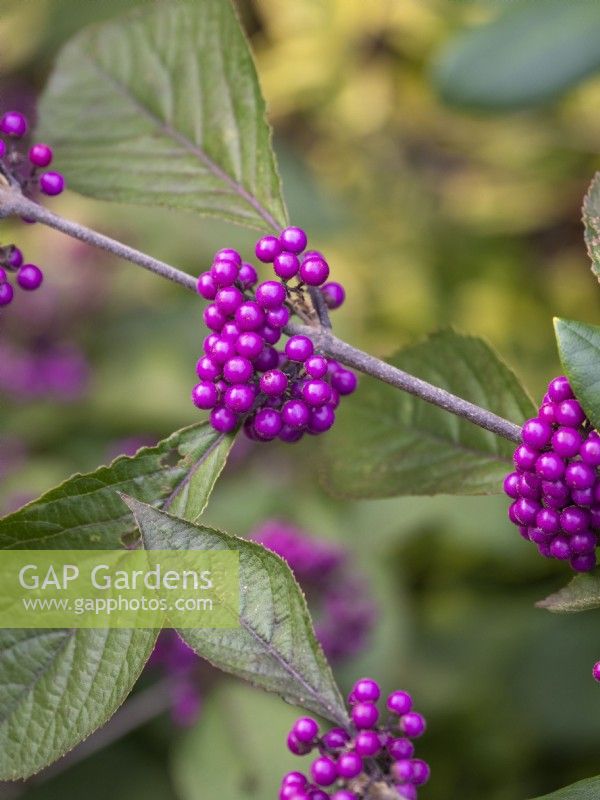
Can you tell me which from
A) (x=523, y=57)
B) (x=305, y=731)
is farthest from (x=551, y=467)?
(x=523, y=57)

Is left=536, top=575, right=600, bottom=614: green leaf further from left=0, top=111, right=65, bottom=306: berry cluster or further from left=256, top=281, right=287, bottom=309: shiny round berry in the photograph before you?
left=0, top=111, right=65, bottom=306: berry cluster

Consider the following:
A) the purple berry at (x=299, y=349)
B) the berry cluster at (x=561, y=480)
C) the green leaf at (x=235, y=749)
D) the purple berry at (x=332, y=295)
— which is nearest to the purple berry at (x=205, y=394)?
the purple berry at (x=299, y=349)

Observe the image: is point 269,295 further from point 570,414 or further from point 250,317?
point 570,414

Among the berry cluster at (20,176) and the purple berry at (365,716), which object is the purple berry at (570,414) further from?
the berry cluster at (20,176)

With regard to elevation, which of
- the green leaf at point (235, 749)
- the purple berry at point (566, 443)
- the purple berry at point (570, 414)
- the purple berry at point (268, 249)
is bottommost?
the green leaf at point (235, 749)

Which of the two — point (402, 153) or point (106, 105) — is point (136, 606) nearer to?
point (106, 105)
